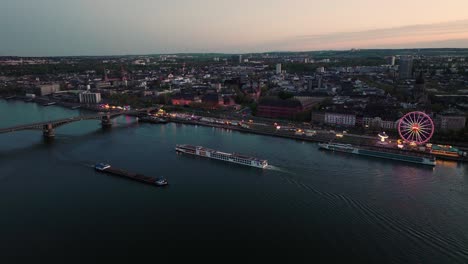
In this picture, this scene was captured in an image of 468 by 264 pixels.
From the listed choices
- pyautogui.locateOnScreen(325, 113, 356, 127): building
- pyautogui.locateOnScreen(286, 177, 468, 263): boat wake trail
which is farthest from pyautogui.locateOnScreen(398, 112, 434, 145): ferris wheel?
pyautogui.locateOnScreen(286, 177, 468, 263): boat wake trail

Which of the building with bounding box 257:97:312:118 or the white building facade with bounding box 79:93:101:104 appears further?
the white building facade with bounding box 79:93:101:104

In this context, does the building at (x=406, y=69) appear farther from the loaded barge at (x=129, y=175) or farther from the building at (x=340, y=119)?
the loaded barge at (x=129, y=175)

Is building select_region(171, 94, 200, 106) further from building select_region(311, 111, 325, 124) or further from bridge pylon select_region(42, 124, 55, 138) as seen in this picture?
bridge pylon select_region(42, 124, 55, 138)

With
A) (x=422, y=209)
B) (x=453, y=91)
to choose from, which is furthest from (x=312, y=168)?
(x=453, y=91)

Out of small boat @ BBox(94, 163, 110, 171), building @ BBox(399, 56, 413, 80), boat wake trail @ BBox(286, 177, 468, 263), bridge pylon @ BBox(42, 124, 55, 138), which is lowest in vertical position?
boat wake trail @ BBox(286, 177, 468, 263)

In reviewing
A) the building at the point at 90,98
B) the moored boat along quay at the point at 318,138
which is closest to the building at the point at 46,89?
the building at the point at 90,98

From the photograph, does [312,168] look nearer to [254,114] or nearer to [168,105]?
[254,114]
